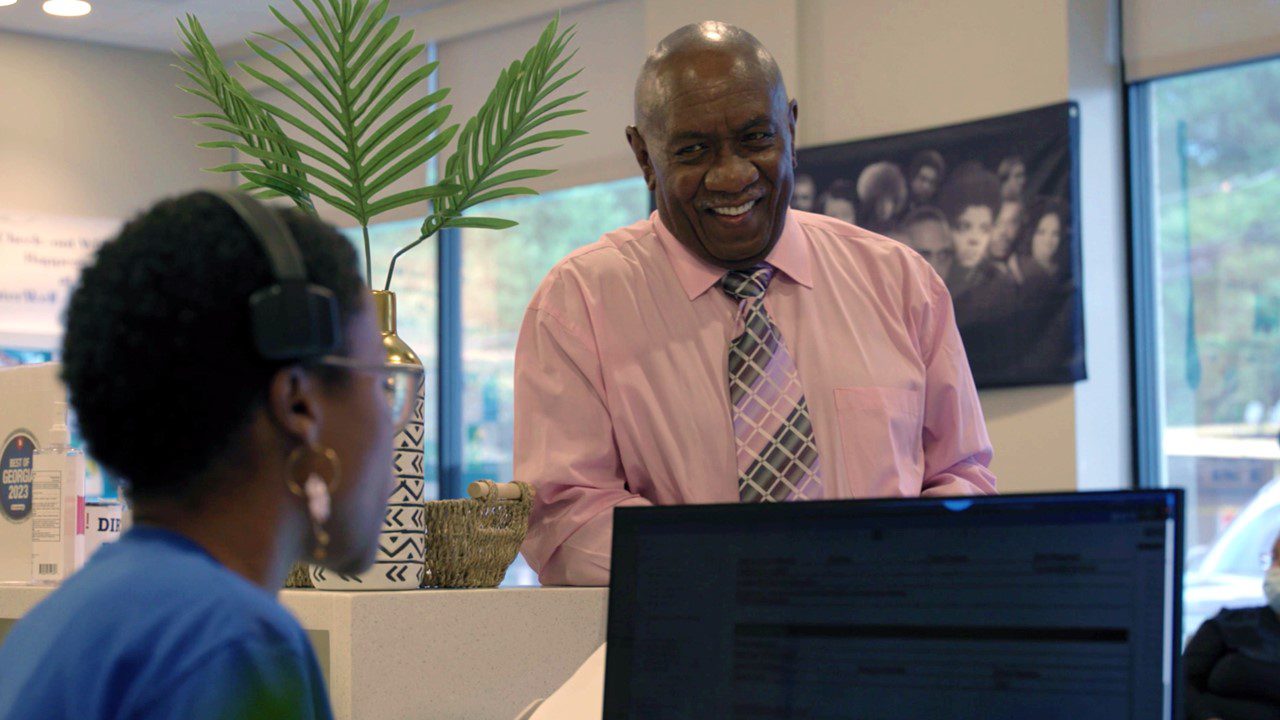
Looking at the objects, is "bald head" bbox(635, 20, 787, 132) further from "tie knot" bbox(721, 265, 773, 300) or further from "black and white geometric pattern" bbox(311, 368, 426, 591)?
"black and white geometric pattern" bbox(311, 368, 426, 591)

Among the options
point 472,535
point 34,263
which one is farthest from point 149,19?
point 472,535

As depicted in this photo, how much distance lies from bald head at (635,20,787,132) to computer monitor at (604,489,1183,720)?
3.27 feet

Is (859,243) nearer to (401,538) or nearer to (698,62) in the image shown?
(698,62)

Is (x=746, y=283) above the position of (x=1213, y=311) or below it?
below

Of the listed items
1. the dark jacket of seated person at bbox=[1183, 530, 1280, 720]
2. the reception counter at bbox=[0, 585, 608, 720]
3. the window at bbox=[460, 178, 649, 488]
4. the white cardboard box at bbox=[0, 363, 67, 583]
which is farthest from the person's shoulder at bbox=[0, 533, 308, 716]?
the window at bbox=[460, 178, 649, 488]

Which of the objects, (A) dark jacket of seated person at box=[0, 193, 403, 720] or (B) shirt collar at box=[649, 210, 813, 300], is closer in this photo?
(A) dark jacket of seated person at box=[0, 193, 403, 720]

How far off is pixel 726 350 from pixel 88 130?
5608 millimetres

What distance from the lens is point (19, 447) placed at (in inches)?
82.3

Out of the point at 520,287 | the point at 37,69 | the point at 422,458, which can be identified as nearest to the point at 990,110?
the point at 520,287

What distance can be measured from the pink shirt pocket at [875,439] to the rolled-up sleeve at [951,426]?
6cm

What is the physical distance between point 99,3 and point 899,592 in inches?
236

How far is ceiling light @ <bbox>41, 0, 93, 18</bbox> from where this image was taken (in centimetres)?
599

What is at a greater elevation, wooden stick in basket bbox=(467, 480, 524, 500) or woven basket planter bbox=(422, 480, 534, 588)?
wooden stick in basket bbox=(467, 480, 524, 500)

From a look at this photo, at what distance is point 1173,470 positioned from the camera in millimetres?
4441
